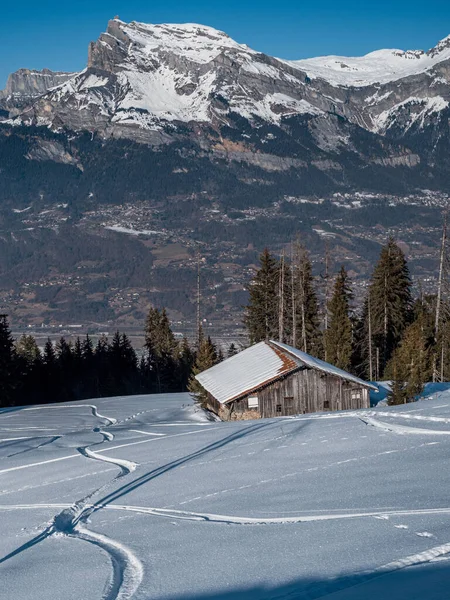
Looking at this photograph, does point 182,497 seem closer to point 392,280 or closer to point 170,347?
point 392,280

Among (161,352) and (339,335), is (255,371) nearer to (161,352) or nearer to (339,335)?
(339,335)

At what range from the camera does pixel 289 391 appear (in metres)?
33.7

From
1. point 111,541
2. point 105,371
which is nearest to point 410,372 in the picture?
point 111,541

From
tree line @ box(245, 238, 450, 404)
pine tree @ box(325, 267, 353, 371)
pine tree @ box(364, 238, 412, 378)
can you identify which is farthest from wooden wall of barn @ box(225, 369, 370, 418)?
pine tree @ box(364, 238, 412, 378)

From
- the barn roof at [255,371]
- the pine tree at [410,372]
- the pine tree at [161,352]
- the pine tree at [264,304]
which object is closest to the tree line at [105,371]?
the pine tree at [161,352]

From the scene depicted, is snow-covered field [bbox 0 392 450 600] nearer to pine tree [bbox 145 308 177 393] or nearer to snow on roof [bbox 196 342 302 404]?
snow on roof [bbox 196 342 302 404]

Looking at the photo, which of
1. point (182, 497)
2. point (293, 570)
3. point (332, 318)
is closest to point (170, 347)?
point (332, 318)

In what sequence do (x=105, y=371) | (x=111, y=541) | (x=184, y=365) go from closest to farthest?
(x=111, y=541) → (x=184, y=365) → (x=105, y=371)

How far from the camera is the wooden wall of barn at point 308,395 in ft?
110

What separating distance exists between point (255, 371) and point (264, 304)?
17.3 m

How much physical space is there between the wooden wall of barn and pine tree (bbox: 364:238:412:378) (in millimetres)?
18224

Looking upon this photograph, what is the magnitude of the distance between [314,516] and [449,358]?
39.8 m

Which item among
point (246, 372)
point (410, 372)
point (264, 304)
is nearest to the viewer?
point (410, 372)

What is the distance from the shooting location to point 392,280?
52.3 metres
